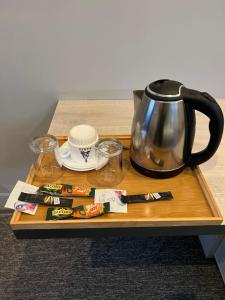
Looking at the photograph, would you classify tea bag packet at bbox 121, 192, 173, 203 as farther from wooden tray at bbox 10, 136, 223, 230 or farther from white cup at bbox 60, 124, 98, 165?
white cup at bbox 60, 124, 98, 165

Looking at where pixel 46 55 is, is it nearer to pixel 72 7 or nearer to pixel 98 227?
pixel 72 7

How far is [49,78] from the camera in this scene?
3.65 ft

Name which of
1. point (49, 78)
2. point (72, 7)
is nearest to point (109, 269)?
point (49, 78)

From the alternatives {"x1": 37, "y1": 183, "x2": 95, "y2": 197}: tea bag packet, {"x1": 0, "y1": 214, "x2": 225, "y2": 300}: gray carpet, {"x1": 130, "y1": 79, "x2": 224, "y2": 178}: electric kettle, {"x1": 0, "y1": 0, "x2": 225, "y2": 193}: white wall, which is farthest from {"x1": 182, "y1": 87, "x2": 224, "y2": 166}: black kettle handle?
{"x1": 0, "y1": 214, "x2": 225, "y2": 300}: gray carpet

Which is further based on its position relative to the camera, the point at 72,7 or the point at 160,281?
the point at 160,281

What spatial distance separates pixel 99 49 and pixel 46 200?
2.28 ft

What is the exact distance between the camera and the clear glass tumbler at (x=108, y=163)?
0.73 m

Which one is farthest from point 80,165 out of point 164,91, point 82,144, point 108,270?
point 108,270

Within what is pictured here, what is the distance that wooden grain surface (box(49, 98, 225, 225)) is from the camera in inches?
29.8

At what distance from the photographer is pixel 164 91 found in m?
0.62

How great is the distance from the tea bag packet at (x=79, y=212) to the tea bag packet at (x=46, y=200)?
0.05 feet

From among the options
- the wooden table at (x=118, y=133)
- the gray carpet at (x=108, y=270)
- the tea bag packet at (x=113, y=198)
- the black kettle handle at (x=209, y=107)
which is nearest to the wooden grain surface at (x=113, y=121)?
the wooden table at (x=118, y=133)

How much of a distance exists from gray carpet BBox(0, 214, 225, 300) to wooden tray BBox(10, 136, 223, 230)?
0.73 metres

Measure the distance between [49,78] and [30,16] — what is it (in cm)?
25
